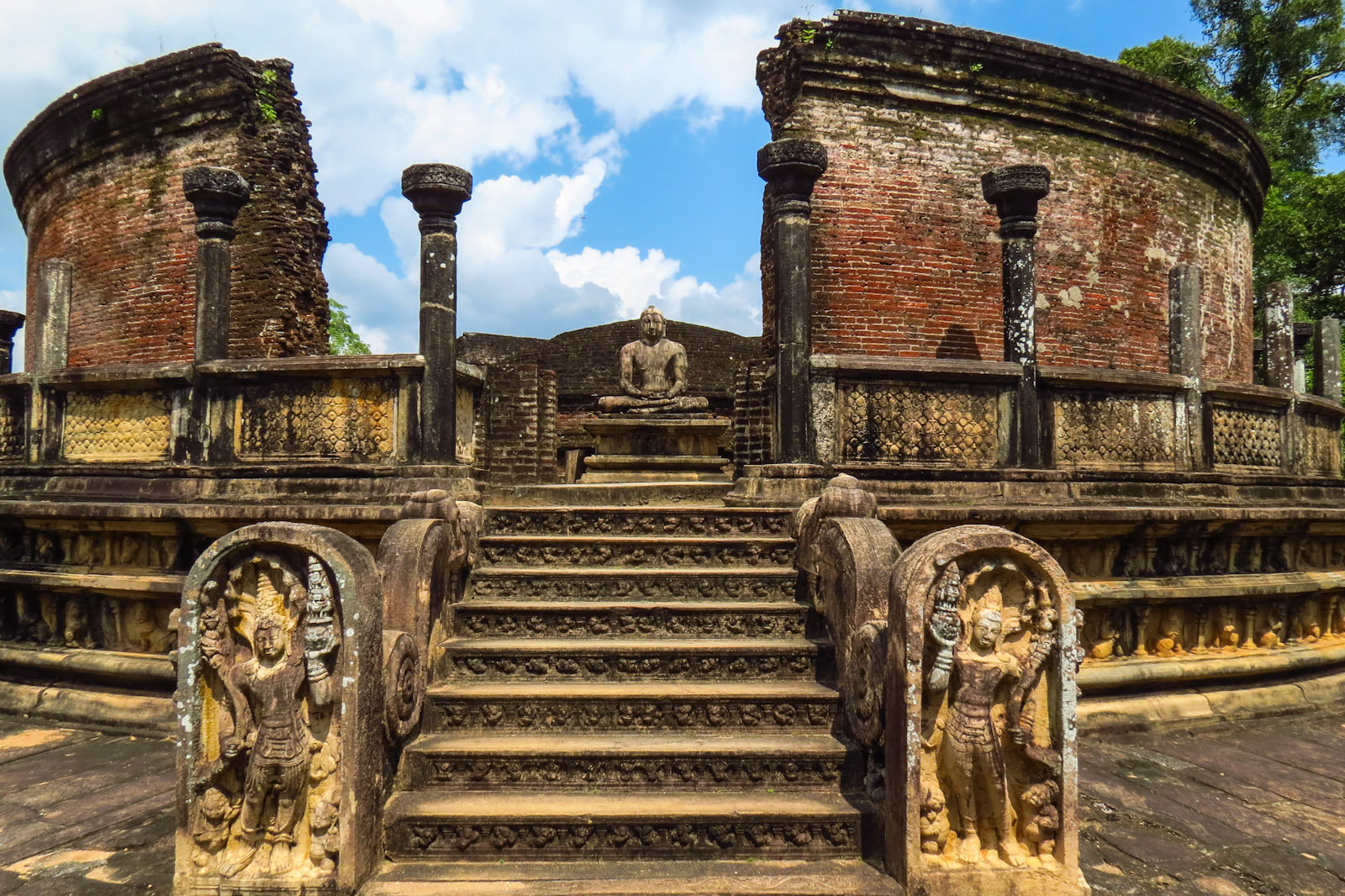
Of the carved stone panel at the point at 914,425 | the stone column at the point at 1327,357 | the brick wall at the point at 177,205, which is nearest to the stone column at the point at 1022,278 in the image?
the carved stone panel at the point at 914,425

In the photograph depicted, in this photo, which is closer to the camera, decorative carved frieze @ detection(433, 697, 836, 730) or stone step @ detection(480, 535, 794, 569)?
decorative carved frieze @ detection(433, 697, 836, 730)

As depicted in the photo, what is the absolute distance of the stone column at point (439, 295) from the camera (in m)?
5.38

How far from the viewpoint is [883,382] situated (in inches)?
215

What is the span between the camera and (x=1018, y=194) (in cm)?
567

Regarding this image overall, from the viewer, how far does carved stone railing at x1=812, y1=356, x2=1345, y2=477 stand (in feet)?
17.7

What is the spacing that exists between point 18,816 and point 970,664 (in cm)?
423

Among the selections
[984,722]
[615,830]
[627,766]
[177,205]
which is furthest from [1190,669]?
[177,205]

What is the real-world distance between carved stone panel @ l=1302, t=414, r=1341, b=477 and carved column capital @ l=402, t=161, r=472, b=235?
730cm

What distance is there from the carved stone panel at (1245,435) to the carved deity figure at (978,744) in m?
4.31

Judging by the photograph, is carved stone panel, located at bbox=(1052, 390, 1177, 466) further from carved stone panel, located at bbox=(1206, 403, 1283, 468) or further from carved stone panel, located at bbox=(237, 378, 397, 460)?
carved stone panel, located at bbox=(237, 378, 397, 460)

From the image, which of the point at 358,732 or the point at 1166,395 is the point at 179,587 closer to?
the point at 358,732

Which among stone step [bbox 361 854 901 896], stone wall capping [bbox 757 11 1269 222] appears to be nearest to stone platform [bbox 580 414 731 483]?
stone wall capping [bbox 757 11 1269 222]

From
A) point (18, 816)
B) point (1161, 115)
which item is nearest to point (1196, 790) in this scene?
point (18, 816)

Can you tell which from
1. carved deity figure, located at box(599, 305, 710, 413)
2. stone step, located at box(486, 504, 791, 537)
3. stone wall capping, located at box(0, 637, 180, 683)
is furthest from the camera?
carved deity figure, located at box(599, 305, 710, 413)
